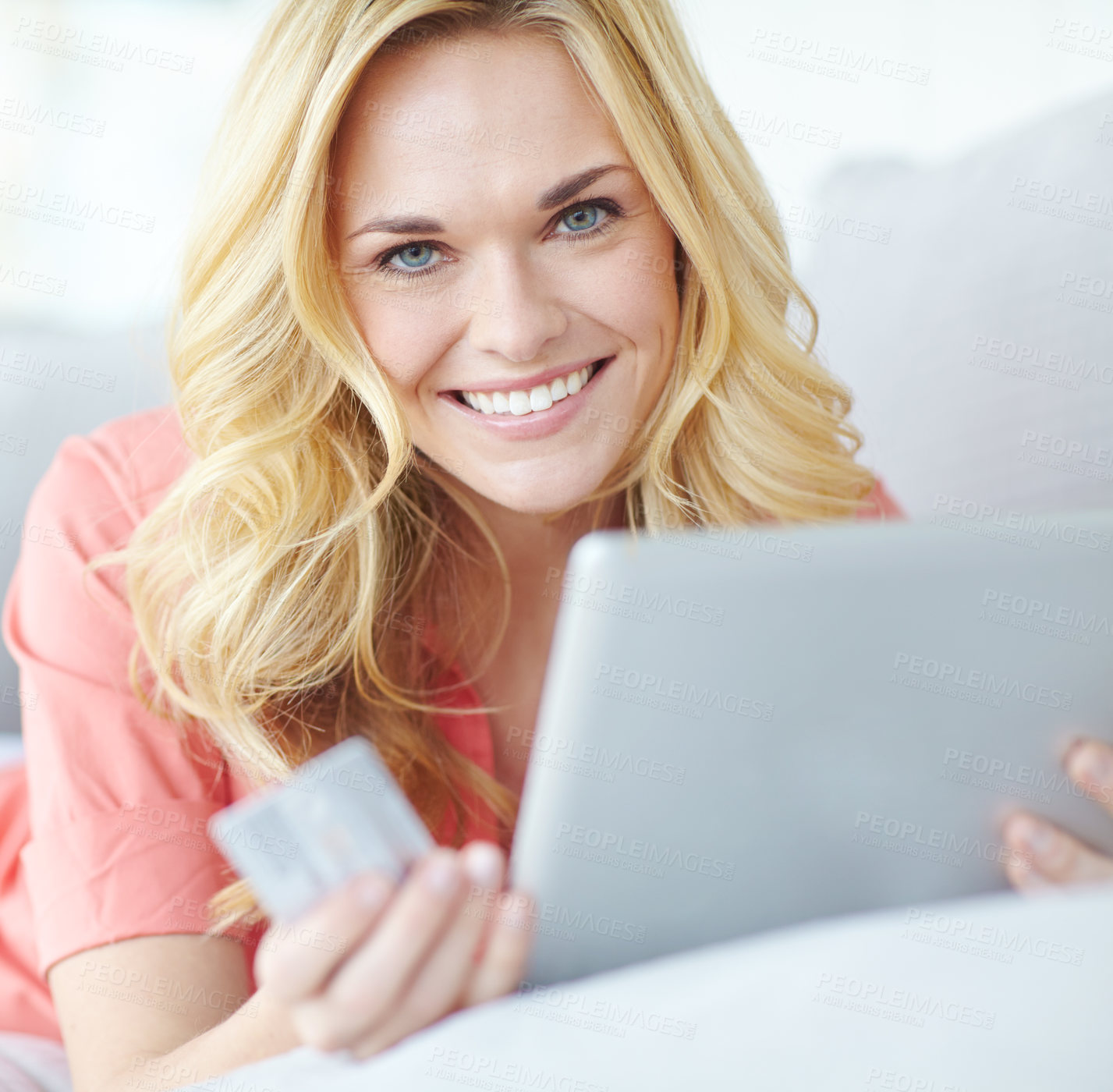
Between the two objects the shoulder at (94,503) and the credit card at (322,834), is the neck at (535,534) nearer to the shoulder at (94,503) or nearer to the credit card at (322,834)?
the shoulder at (94,503)

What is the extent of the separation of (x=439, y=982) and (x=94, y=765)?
63 centimetres

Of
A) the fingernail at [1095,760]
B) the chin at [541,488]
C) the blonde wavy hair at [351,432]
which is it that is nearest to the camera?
the fingernail at [1095,760]

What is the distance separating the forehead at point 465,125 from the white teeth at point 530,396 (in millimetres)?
203

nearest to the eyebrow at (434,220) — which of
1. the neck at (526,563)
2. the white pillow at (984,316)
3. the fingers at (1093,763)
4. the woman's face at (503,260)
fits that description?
the woman's face at (503,260)

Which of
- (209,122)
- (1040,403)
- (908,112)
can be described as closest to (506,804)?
(1040,403)

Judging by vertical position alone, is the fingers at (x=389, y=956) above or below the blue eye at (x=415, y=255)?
below

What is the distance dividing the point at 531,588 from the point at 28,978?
2.32 feet

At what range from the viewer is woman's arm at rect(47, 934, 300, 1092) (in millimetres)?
987

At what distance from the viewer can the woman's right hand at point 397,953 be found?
0.66 m

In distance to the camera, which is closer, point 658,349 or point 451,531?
point 658,349

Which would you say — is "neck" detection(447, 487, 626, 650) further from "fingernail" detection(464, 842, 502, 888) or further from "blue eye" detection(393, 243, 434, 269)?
"fingernail" detection(464, 842, 502, 888)

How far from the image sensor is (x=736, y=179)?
123cm

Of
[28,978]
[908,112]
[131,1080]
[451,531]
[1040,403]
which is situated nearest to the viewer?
[131,1080]

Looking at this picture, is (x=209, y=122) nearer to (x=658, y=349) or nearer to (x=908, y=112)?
(x=908, y=112)
